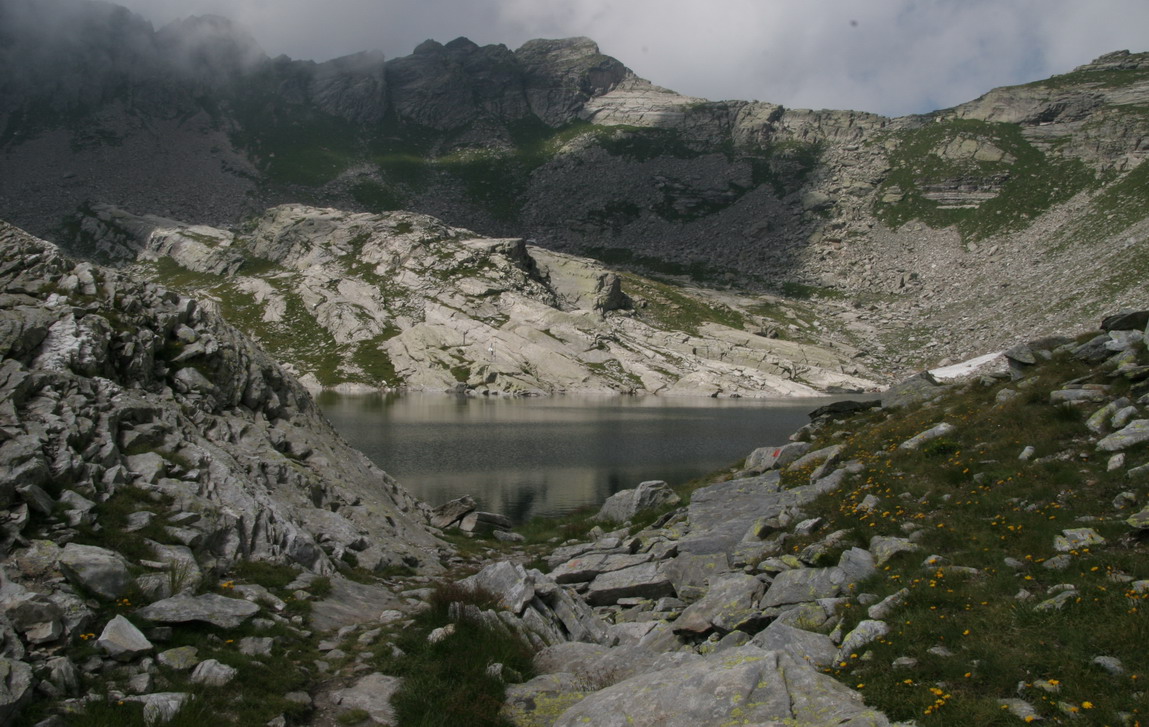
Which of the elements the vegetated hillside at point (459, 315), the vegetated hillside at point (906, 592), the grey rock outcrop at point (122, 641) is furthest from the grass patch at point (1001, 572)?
the vegetated hillside at point (459, 315)

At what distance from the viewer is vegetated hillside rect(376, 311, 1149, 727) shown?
25.6 ft

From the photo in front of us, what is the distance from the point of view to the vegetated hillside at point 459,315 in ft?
453

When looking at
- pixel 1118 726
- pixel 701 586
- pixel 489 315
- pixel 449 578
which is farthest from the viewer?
pixel 489 315

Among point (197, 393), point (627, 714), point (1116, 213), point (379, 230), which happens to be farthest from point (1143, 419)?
point (1116, 213)

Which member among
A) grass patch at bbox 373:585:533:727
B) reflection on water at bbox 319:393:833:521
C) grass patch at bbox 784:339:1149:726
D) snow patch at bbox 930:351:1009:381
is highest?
snow patch at bbox 930:351:1009:381

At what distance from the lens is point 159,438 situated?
1681 centimetres

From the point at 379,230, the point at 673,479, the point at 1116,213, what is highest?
the point at 1116,213

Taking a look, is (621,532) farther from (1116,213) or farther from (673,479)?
(1116,213)

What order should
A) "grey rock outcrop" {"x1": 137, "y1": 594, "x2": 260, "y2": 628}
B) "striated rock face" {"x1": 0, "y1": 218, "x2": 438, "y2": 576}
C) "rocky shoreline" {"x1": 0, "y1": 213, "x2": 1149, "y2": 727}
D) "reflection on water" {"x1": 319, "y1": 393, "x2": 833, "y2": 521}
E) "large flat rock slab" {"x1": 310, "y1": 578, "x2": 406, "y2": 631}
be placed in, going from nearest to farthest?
"rocky shoreline" {"x1": 0, "y1": 213, "x2": 1149, "y2": 727} < "grey rock outcrop" {"x1": 137, "y1": 594, "x2": 260, "y2": 628} < "striated rock face" {"x1": 0, "y1": 218, "x2": 438, "y2": 576} < "large flat rock slab" {"x1": 310, "y1": 578, "x2": 406, "y2": 631} < "reflection on water" {"x1": 319, "y1": 393, "x2": 833, "y2": 521}

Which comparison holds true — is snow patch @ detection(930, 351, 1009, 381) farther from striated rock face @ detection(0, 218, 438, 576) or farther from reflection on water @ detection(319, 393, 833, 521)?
striated rock face @ detection(0, 218, 438, 576)

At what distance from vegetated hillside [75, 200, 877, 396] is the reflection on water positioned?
2185cm

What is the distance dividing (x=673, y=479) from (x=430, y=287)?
120 metres

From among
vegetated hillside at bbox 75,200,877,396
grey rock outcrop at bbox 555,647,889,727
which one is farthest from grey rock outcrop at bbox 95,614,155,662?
vegetated hillside at bbox 75,200,877,396

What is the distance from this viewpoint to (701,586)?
1736cm
